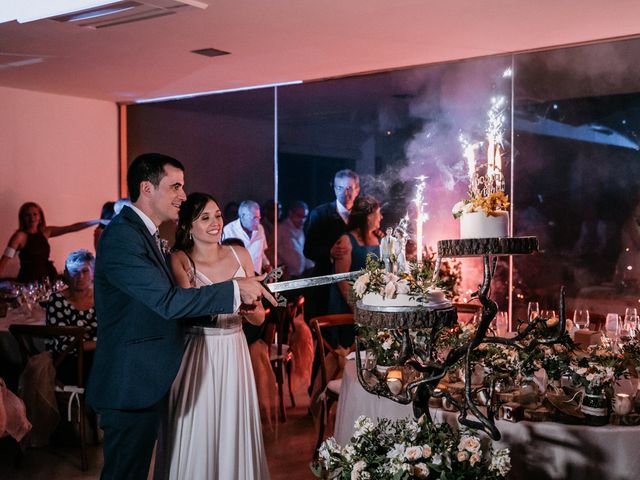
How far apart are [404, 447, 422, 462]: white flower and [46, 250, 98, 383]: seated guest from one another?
3.21 m

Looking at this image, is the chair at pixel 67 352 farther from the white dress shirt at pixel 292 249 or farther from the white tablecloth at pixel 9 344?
the white dress shirt at pixel 292 249

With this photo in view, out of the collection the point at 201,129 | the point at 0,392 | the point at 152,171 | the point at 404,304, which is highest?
the point at 201,129

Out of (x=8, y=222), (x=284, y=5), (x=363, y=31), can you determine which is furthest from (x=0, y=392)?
(x=8, y=222)

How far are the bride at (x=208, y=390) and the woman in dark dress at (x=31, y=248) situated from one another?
15.6 ft

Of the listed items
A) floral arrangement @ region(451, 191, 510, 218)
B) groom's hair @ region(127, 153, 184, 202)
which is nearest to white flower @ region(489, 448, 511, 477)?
floral arrangement @ region(451, 191, 510, 218)

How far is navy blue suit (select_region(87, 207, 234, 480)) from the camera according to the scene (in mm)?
2957

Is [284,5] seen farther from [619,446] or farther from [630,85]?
[619,446]

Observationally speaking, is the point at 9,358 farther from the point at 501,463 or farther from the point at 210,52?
the point at 501,463

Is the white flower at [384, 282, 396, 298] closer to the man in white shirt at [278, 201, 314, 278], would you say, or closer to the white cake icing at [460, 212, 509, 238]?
the white cake icing at [460, 212, 509, 238]

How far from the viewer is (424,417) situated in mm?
2475

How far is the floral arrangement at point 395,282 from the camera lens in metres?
2.38

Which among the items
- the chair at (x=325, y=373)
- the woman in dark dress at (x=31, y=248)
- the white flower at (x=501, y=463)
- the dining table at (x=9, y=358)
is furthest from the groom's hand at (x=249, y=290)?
the woman in dark dress at (x=31, y=248)

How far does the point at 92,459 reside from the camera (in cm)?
509

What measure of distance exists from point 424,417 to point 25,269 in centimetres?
627
